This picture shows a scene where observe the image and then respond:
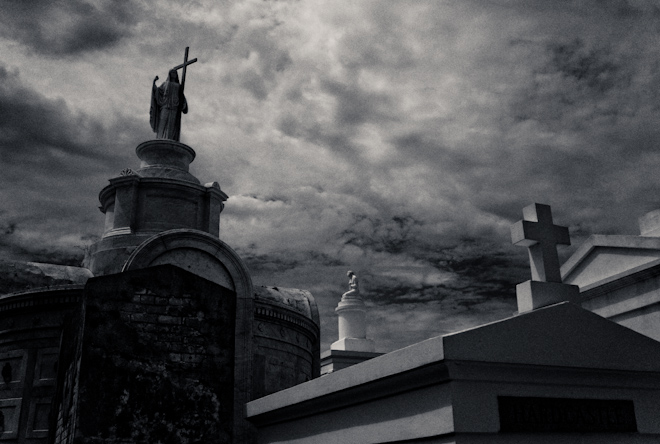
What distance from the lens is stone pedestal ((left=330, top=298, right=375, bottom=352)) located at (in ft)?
66.2

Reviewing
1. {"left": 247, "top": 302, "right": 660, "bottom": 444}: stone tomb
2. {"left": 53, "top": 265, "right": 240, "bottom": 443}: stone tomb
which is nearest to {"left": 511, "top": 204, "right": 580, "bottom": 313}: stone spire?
{"left": 247, "top": 302, "right": 660, "bottom": 444}: stone tomb

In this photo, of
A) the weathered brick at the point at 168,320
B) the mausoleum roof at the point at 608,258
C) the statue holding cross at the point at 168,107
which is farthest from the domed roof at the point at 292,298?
the statue holding cross at the point at 168,107

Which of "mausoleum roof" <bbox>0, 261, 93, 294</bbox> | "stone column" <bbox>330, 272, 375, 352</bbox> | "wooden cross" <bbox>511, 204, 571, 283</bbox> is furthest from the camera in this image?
"stone column" <bbox>330, 272, 375, 352</bbox>

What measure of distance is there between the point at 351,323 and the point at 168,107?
8.87 m

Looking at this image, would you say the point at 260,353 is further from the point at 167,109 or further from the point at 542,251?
the point at 167,109

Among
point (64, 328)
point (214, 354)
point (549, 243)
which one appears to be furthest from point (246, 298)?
point (549, 243)

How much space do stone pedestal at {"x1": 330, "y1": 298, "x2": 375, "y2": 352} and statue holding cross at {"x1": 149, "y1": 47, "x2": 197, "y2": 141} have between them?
783 centimetres

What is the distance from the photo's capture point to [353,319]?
2056 cm

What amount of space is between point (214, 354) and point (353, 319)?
1167cm

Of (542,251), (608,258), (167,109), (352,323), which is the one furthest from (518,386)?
(352,323)

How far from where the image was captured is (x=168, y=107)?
1672 cm

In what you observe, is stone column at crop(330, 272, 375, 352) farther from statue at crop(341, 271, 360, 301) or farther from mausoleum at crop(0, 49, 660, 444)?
mausoleum at crop(0, 49, 660, 444)

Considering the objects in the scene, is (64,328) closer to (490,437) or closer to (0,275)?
(0,275)

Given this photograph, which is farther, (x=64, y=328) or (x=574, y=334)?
(x=64, y=328)
